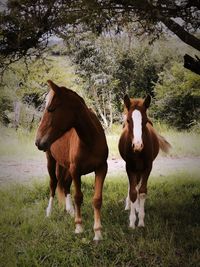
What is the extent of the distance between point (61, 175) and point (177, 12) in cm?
154

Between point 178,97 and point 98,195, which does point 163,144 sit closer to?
point 178,97

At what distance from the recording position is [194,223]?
3.43 meters

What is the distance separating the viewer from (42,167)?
12.7 ft

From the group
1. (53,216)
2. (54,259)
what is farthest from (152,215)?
(54,259)

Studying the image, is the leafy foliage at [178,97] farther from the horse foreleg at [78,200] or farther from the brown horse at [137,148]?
the horse foreleg at [78,200]

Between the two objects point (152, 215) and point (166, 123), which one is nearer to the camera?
point (152, 215)

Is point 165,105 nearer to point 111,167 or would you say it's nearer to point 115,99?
point 115,99

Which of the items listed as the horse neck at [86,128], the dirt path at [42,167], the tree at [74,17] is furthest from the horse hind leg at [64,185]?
the tree at [74,17]

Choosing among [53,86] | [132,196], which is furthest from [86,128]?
[132,196]

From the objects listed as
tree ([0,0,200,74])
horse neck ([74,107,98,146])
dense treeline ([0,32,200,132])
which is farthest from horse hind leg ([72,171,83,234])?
tree ([0,0,200,74])

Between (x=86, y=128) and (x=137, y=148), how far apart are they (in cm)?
36

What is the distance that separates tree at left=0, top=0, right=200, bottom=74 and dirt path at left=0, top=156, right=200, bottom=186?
0.85 metres

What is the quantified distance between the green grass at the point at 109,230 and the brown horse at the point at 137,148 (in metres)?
0.19

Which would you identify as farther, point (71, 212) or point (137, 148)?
point (71, 212)
